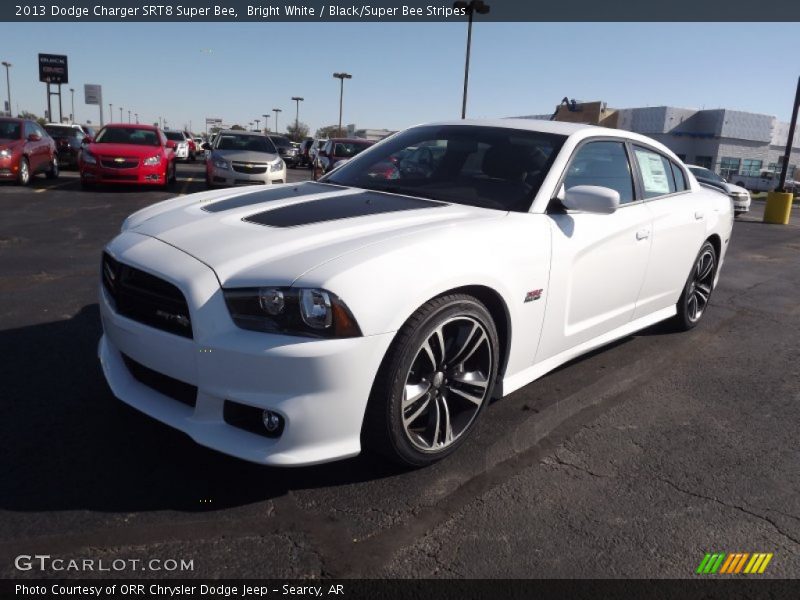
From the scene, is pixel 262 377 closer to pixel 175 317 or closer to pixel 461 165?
pixel 175 317

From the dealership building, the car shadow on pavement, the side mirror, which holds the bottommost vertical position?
the car shadow on pavement

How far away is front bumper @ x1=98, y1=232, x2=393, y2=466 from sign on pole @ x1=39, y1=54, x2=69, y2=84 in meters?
50.2

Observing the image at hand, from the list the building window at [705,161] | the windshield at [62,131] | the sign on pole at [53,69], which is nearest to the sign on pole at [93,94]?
the sign on pole at [53,69]

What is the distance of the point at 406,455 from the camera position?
2740 millimetres

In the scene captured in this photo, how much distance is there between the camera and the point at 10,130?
14.6m

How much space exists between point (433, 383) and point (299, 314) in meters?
0.75

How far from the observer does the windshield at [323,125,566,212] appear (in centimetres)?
350

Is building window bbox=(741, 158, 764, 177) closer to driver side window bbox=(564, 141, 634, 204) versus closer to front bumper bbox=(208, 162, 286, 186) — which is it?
front bumper bbox=(208, 162, 286, 186)

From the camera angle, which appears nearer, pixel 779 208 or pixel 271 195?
pixel 271 195

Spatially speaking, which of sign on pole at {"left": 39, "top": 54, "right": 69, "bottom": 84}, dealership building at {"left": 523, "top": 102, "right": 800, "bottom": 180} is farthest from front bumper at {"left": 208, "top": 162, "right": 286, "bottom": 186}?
dealership building at {"left": 523, "top": 102, "right": 800, "bottom": 180}

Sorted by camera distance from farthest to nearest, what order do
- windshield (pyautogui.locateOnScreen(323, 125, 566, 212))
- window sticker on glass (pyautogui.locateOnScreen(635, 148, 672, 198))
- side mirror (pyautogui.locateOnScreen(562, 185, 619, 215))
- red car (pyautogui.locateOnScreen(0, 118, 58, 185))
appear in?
red car (pyautogui.locateOnScreen(0, 118, 58, 185)) → window sticker on glass (pyautogui.locateOnScreen(635, 148, 672, 198)) → windshield (pyautogui.locateOnScreen(323, 125, 566, 212)) → side mirror (pyautogui.locateOnScreen(562, 185, 619, 215))

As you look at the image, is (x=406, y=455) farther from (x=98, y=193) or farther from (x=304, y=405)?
(x=98, y=193)

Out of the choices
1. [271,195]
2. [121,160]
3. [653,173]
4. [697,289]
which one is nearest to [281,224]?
[271,195]

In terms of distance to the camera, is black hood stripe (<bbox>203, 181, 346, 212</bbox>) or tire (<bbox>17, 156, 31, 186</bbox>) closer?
black hood stripe (<bbox>203, 181, 346, 212</bbox>)
